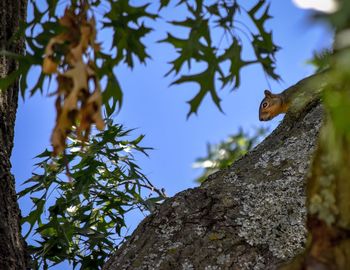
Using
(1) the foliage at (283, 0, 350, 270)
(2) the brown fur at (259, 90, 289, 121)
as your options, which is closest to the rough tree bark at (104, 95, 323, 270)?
(1) the foliage at (283, 0, 350, 270)

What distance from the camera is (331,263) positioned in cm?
128

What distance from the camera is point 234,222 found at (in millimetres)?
2111

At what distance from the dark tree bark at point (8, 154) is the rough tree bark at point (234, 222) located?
0.96 ft

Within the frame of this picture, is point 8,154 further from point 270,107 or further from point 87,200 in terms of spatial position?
point 270,107

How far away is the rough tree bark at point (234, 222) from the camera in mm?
2012

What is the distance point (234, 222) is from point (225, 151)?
92cm

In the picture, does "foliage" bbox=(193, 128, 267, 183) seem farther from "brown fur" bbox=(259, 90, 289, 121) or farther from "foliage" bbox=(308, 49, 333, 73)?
"brown fur" bbox=(259, 90, 289, 121)

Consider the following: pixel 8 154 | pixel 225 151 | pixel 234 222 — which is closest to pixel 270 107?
pixel 225 151

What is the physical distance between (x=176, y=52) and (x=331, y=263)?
0.82 m

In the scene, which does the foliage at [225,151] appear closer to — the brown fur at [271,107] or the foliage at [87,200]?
the foliage at [87,200]

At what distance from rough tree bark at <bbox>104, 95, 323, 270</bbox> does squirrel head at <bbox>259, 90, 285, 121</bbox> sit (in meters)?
3.94

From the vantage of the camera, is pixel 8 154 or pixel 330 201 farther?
pixel 8 154

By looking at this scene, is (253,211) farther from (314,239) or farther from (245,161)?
(314,239)

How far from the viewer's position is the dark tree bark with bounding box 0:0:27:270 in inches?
86.0
